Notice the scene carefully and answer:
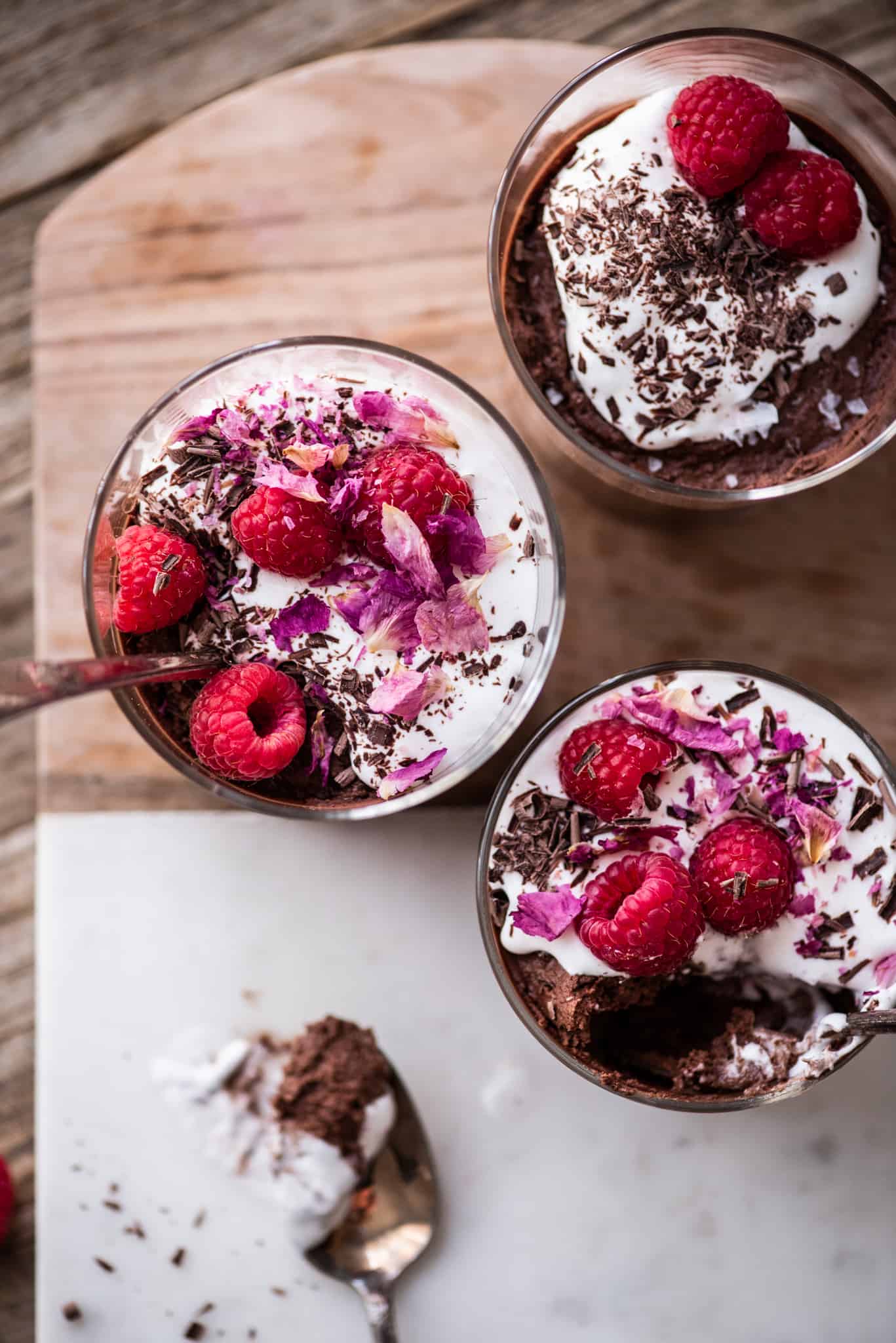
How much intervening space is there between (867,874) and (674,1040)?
49 cm

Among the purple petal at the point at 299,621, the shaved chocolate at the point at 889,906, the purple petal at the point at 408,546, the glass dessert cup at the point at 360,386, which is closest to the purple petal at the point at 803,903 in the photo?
the shaved chocolate at the point at 889,906

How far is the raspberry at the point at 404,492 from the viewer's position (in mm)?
1735

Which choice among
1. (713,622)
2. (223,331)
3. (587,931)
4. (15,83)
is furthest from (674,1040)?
(15,83)

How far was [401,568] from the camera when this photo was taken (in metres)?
1.78

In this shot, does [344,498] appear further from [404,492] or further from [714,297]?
[714,297]

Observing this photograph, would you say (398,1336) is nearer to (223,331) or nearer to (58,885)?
(58,885)

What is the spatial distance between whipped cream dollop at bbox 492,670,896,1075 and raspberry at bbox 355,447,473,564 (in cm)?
42

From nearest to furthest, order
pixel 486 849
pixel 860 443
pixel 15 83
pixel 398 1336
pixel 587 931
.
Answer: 1. pixel 587 931
2. pixel 486 849
3. pixel 860 443
4. pixel 398 1336
5. pixel 15 83

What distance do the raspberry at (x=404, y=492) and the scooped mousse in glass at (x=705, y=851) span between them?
1.34 ft

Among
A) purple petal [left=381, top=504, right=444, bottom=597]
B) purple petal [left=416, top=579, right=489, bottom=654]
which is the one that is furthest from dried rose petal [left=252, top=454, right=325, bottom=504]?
purple petal [left=416, top=579, right=489, bottom=654]

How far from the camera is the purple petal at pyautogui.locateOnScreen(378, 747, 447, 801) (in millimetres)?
1840

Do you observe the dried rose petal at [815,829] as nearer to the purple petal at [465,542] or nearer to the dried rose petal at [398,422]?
the purple petal at [465,542]

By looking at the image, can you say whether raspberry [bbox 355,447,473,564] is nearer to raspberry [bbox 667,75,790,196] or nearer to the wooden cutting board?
the wooden cutting board

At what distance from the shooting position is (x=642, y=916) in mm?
1668
